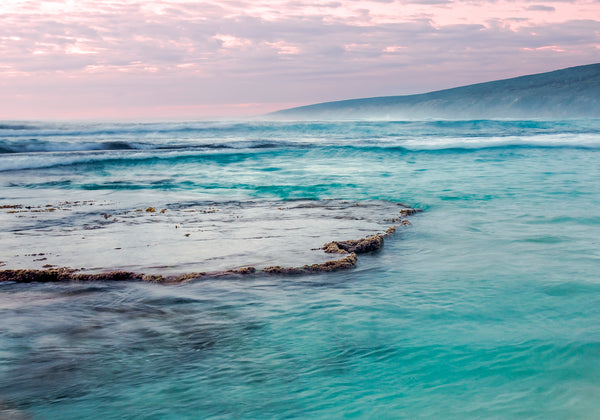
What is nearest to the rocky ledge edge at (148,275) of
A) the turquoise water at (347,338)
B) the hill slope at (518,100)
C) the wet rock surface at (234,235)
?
the wet rock surface at (234,235)

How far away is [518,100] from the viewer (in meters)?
101

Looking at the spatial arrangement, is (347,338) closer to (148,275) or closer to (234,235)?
(148,275)

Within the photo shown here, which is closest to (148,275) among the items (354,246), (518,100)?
(354,246)

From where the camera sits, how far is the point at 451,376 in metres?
3.29

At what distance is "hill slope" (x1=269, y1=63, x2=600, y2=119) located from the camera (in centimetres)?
8979

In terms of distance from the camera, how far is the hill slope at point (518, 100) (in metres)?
89.8

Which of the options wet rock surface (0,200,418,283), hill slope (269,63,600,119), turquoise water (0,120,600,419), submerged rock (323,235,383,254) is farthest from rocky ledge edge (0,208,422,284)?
hill slope (269,63,600,119)

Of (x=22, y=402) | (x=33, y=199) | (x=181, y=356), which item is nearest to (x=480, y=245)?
(x=181, y=356)

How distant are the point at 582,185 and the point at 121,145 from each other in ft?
73.3

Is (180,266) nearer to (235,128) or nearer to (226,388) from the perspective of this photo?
(226,388)

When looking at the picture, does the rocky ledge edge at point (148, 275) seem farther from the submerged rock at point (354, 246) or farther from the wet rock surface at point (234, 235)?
the submerged rock at point (354, 246)

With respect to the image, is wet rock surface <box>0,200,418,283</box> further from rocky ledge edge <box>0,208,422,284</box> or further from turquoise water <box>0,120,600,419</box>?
turquoise water <box>0,120,600,419</box>

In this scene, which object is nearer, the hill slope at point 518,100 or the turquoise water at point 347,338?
the turquoise water at point 347,338

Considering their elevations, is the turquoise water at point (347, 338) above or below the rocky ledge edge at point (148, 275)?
below
